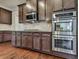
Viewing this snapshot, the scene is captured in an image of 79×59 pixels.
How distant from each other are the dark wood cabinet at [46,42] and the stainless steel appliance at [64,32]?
17 centimetres

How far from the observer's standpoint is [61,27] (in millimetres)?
3182

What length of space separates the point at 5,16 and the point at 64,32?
5.44 metres

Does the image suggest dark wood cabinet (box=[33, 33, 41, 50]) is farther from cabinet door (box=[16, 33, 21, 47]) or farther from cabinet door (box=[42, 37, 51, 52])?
cabinet door (box=[16, 33, 21, 47])

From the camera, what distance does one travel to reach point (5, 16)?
705 cm

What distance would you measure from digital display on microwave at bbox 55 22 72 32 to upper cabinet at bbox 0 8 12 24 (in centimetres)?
474

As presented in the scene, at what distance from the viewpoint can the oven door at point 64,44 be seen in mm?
2840

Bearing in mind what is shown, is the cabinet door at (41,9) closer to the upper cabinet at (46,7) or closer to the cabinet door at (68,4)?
the upper cabinet at (46,7)

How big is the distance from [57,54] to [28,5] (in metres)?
2.89

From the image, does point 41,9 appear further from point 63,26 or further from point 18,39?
point 18,39

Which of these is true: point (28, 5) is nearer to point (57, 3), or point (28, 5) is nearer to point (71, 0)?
point (57, 3)

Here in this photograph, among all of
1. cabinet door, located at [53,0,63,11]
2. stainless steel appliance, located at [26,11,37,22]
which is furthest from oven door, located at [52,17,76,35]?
stainless steel appliance, located at [26,11,37,22]

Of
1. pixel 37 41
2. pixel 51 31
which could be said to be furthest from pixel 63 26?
pixel 37 41

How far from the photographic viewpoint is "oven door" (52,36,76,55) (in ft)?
9.32

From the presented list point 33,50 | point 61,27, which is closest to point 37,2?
point 61,27
